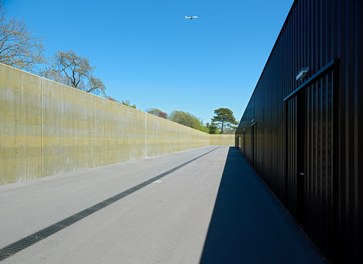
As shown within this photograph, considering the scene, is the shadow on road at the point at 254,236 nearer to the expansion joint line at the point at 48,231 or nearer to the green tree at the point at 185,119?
the expansion joint line at the point at 48,231

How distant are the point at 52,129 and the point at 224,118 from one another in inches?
3958

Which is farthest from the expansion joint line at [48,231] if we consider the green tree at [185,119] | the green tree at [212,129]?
the green tree at [212,129]

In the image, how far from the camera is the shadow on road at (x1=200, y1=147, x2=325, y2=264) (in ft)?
12.3

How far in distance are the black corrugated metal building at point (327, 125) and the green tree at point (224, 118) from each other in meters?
104

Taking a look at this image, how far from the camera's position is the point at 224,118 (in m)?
110

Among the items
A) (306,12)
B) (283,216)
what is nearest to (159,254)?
(283,216)

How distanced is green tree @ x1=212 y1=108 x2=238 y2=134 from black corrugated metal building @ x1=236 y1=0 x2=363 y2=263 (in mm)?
104406

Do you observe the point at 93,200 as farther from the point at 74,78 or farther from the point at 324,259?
the point at 74,78

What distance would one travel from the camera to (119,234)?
469 centimetres

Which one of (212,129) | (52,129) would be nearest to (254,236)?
(52,129)

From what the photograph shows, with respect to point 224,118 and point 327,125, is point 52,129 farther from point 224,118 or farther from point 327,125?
point 224,118

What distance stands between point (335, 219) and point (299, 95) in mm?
2604

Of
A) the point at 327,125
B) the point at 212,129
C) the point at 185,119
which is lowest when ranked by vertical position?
the point at 327,125

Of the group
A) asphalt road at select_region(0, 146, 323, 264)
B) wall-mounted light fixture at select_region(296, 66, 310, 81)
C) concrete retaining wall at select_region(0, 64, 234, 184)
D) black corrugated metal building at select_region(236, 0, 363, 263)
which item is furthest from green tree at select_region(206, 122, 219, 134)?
wall-mounted light fixture at select_region(296, 66, 310, 81)
